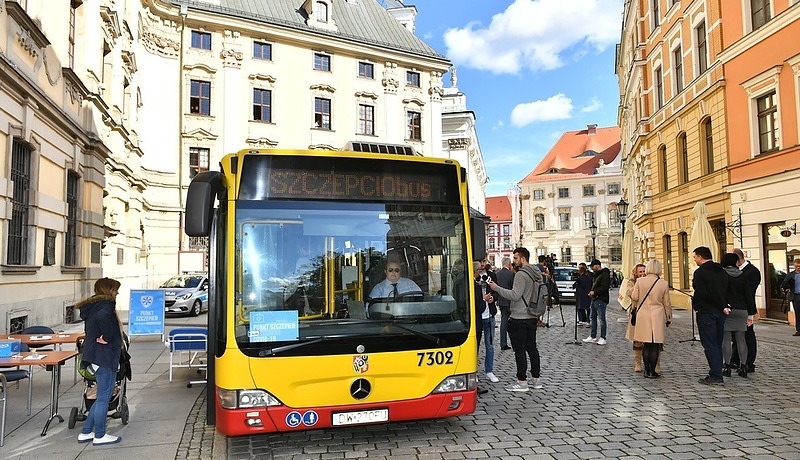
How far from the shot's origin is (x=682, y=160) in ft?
73.4

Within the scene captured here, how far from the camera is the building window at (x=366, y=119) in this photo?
38.6m

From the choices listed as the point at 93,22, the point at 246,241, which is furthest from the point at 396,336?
the point at 93,22

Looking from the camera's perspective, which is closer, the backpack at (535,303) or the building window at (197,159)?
the backpack at (535,303)

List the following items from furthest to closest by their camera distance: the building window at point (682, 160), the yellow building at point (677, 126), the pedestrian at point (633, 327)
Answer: the building window at point (682, 160)
the yellow building at point (677, 126)
the pedestrian at point (633, 327)

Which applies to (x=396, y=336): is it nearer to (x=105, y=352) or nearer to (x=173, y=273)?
(x=105, y=352)

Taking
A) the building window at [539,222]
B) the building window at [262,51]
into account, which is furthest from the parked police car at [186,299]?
the building window at [539,222]

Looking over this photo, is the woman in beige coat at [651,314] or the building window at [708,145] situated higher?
the building window at [708,145]

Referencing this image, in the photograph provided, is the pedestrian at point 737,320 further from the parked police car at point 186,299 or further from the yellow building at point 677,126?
the parked police car at point 186,299

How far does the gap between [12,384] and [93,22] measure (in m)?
11.0

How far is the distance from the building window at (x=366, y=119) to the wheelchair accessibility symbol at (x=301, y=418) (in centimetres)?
3442

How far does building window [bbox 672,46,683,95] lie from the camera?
886 inches

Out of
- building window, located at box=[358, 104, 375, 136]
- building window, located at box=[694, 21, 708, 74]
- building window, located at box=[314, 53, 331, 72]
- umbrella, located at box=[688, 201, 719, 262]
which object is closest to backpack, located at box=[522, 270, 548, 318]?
umbrella, located at box=[688, 201, 719, 262]

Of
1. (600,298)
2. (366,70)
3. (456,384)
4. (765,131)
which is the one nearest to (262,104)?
(366,70)

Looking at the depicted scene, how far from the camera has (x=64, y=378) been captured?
905 centimetres
